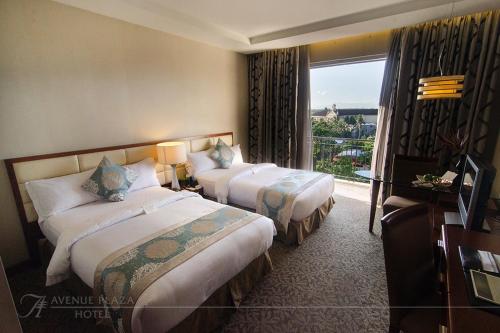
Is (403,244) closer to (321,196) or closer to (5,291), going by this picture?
(5,291)

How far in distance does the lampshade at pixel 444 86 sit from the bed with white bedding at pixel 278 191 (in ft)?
5.28

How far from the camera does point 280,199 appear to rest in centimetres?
287

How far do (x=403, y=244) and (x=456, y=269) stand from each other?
234 mm

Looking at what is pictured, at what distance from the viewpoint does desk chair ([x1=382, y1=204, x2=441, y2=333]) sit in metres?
1.23

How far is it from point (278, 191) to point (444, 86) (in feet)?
6.56

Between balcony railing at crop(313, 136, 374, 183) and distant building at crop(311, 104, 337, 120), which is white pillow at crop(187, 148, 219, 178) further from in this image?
balcony railing at crop(313, 136, 374, 183)

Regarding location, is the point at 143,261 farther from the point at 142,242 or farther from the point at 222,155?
the point at 222,155

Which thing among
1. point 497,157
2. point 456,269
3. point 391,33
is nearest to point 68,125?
point 456,269

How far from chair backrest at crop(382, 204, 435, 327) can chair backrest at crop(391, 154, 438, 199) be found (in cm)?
157

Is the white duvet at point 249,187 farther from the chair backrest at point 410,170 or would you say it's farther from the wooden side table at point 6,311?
the wooden side table at point 6,311

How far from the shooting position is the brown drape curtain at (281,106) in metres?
4.61

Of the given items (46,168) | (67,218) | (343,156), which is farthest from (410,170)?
(46,168)

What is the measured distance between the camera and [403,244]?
51.3 inches

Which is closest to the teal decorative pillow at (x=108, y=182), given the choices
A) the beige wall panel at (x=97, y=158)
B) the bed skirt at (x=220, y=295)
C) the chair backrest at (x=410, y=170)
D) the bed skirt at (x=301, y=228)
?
the beige wall panel at (x=97, y=158)
